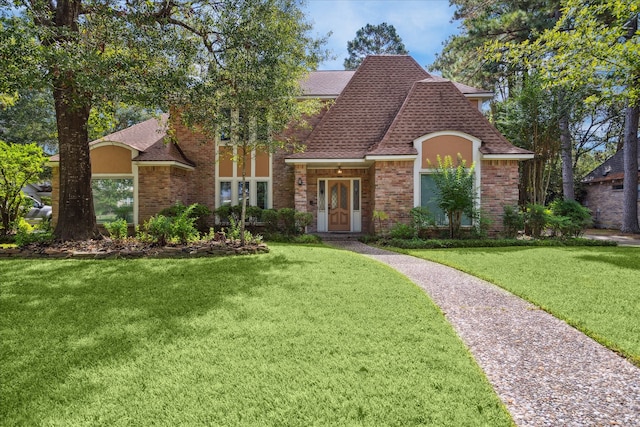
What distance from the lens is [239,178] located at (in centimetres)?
1505

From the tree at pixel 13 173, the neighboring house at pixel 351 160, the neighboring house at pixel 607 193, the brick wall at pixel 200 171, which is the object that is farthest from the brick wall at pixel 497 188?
the tree at pixel 13 173

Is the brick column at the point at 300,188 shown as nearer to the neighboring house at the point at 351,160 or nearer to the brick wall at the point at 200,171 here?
the neighboring house at the point at 351,160

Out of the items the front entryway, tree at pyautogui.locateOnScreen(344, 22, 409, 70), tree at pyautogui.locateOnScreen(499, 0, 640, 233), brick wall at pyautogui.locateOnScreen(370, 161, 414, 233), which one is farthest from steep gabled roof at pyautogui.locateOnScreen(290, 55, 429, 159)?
tree at pyautogui.locateOnScreen(344, 22, 409, 70)

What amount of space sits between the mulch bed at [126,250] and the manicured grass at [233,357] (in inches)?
93.3

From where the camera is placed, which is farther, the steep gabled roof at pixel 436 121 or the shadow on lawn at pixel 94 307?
the steep gabled roof at pixel 436 121

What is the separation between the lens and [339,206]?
15.1 meters

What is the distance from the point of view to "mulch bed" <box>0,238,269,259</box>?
8.24m

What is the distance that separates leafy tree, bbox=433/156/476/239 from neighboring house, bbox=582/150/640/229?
12.8 m

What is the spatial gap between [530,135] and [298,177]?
9.71 meters

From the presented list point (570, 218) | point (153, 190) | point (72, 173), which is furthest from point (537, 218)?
point (72, 173)

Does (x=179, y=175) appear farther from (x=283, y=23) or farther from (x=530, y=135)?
(x=530, y=135)

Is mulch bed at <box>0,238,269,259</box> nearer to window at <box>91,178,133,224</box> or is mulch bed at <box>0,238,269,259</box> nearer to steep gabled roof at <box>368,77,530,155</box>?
window at <box>91,178,133,224</box>

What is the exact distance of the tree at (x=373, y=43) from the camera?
40906 mm

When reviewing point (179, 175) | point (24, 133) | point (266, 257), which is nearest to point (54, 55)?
point (266, 257)
